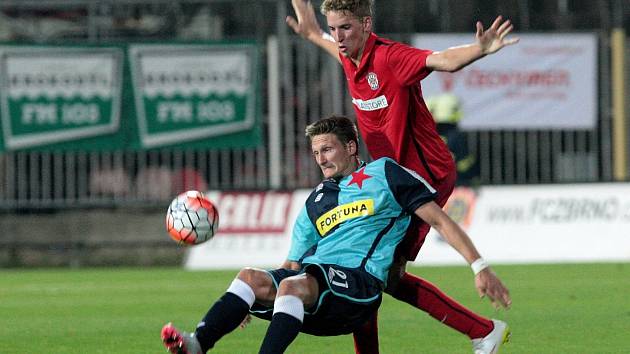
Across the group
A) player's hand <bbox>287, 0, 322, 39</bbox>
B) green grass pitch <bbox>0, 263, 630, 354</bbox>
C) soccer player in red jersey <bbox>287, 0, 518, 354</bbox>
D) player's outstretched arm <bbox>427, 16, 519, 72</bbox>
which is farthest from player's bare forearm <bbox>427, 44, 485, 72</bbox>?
green grass pitch <bbox>0, 263, 630, 354</bbox>

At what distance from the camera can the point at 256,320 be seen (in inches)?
433

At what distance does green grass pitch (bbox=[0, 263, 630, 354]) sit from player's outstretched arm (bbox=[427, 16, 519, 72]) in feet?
6.96

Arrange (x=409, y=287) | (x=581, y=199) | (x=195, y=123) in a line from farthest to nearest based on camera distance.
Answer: (x=195, y=123), (x=581, y=199), (x=409, y=287)

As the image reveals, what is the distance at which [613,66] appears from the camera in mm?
19312

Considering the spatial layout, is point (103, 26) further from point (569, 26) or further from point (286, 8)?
point (569, 26)

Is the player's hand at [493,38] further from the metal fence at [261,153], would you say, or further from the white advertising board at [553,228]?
the metal fence at [261,153]

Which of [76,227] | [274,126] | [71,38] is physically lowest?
[76,227]

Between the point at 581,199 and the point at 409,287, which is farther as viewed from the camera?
the point at 581,199

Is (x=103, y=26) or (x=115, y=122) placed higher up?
(x=103, y=26)

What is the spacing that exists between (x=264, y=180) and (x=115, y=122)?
2152 millimetres

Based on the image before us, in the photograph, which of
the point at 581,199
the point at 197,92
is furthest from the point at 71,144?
the point at 581,199

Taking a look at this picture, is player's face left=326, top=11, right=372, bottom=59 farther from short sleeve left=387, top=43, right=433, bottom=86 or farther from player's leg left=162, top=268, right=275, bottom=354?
player's leg left=162, top=268, right=275, bottom=354

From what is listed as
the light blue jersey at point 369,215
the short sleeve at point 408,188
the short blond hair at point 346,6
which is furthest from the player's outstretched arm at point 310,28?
the short sleeve at point 408,188

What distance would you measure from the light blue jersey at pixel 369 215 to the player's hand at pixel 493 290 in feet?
2.24
